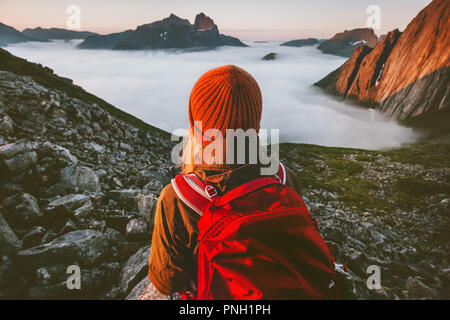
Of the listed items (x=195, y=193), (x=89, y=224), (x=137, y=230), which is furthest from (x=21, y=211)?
(x=195, y=193)

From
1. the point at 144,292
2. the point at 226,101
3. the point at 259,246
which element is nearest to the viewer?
the point at 259,246

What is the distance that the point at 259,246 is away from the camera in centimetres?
219

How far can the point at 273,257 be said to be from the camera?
2199 mm

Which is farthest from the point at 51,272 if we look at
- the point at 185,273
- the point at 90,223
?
the point at 185,273

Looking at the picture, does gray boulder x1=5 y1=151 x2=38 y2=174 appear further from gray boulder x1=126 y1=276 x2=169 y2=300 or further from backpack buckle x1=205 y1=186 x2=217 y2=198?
backpack buckle x1=205 y1=186 x2=217 y2=198

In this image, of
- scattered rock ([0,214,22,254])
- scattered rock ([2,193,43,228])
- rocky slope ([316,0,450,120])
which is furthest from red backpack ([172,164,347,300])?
rocky slope ([316,0,450,120])

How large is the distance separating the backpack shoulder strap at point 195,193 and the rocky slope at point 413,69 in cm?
12613

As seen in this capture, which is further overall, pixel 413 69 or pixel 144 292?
pixel 413 69

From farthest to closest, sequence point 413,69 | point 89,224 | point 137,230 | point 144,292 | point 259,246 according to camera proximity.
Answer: point 413,69, point 137,230, point 89,224, point 144,292, point 259,246

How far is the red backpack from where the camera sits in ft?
7.23

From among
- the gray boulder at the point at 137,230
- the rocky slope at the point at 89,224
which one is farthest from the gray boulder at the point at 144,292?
the gray boulder at the point at 137,230

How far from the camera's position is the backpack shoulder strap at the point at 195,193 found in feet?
8.02

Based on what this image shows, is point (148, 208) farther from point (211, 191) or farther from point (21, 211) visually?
point (211, 191)

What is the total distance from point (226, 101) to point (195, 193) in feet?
3.39
